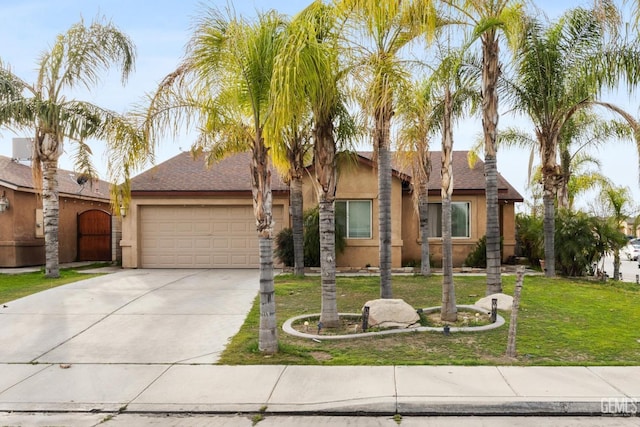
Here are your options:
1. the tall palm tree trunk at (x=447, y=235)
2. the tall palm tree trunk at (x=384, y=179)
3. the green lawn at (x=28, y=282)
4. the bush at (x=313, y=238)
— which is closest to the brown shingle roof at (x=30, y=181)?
the green lawn at (x=28, y=282)

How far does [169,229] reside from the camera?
17.6 metres

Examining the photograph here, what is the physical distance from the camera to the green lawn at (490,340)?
664cm

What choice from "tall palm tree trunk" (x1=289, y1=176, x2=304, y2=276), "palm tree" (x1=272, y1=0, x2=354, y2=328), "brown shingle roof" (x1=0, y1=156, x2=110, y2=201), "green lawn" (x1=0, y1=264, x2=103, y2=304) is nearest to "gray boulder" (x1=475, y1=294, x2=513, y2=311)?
"palm tree" (x1=272, y1=0, x2=354, y2=328)

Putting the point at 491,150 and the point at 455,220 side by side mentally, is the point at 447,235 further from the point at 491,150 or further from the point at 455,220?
the point at 455,220

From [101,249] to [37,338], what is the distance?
14512 mm

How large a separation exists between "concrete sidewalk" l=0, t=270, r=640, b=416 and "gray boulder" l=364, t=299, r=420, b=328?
6.25ft

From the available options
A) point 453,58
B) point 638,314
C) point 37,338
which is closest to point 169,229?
point 37,338

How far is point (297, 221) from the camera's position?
47.4 ft

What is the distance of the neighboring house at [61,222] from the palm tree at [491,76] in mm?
13464

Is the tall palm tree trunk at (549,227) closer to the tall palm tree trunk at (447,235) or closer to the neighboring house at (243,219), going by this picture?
the neighboring house at (243,219)

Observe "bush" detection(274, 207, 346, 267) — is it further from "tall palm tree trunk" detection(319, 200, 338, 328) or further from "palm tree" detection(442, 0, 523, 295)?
"tall palm tree trunk" detection(319, 200, 338, 328)

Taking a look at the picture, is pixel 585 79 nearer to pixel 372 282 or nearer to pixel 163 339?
pixel 372 282

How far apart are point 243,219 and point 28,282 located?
7.07 m

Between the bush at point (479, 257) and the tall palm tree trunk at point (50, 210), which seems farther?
the bush at point (479, 257)
